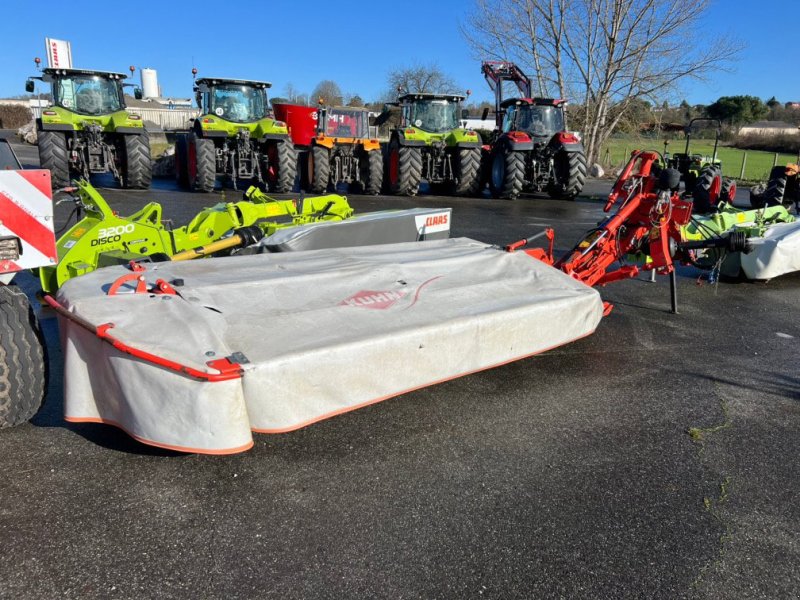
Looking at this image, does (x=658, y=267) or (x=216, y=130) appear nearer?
(x=658, y=267)

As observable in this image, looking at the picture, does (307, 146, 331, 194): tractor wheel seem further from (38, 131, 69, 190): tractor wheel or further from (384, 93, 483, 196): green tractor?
(38, 131, 69, 190): tractor wheel

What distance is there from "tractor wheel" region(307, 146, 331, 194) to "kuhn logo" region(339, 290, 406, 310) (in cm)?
1028

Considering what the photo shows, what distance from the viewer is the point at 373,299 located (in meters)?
3.26

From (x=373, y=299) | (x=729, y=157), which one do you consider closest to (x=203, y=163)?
(x=373, y=299)

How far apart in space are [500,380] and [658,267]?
2.02m

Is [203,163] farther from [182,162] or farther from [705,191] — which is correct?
[705,191]

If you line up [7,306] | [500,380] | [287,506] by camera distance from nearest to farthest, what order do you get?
[287,506] < [7,306] < [500,380]

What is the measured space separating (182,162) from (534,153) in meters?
8.18

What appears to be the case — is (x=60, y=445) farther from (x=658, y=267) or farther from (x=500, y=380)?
(x=658, y=267)

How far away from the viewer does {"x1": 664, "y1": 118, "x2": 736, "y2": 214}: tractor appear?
33.0 ft

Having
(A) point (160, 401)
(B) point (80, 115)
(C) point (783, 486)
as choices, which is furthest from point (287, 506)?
(B) point (80, 115)

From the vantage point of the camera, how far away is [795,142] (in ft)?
105

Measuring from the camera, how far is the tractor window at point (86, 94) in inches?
502

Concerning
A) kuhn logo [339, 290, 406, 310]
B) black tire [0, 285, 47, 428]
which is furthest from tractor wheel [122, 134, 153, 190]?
kuhn logo [339, 290, 406, 310]
